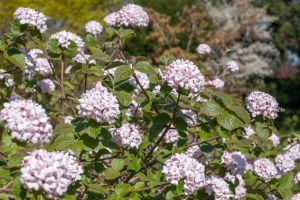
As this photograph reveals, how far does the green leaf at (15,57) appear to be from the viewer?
2.29 meters

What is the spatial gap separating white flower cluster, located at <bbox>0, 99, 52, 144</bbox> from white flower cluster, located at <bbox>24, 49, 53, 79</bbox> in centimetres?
109

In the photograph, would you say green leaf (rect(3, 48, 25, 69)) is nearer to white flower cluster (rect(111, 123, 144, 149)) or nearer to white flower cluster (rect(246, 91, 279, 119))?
white flower cluster (rect(111, 123, 144, 149))

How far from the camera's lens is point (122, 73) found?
89.0 inches

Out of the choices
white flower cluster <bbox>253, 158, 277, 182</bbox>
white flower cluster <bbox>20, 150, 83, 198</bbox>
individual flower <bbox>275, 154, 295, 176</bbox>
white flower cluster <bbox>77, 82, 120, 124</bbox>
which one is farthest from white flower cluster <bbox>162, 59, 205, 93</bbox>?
individual flower <bbox>275, 154, 295, 176</bbox>

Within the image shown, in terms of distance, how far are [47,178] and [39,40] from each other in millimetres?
1339

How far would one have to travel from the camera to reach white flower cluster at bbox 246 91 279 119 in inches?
91.7

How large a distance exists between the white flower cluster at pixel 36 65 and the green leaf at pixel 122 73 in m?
0.60

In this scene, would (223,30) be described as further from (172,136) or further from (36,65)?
(172,136)

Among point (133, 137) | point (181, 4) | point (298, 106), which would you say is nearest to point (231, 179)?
point (133, 137)

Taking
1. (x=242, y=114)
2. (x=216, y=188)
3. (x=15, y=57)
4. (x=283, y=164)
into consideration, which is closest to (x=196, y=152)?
(x=216, y=188)

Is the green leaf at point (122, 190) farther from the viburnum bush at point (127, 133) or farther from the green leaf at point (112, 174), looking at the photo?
the green leaf at point (112, 174)

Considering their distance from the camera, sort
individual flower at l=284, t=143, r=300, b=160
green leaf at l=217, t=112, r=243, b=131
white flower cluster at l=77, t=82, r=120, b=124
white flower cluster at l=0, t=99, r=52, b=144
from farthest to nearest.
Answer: individual flower at l=284, t=143, r=300, b=160 < green leaf at l=217, t=112, r=243, b=131 < white flower cluster at l=77, t=82, r=120, b=124 < white flower cluster at l=0, t=99, r=52, b=144

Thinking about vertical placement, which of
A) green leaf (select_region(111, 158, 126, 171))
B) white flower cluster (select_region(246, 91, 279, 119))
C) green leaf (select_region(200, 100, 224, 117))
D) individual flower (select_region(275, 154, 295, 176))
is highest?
green leaf (select_region(200, 100, 224, 117))

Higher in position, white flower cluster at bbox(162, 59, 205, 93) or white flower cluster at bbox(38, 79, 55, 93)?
white flower cluster at bbox(162, 59, 205, 93)
